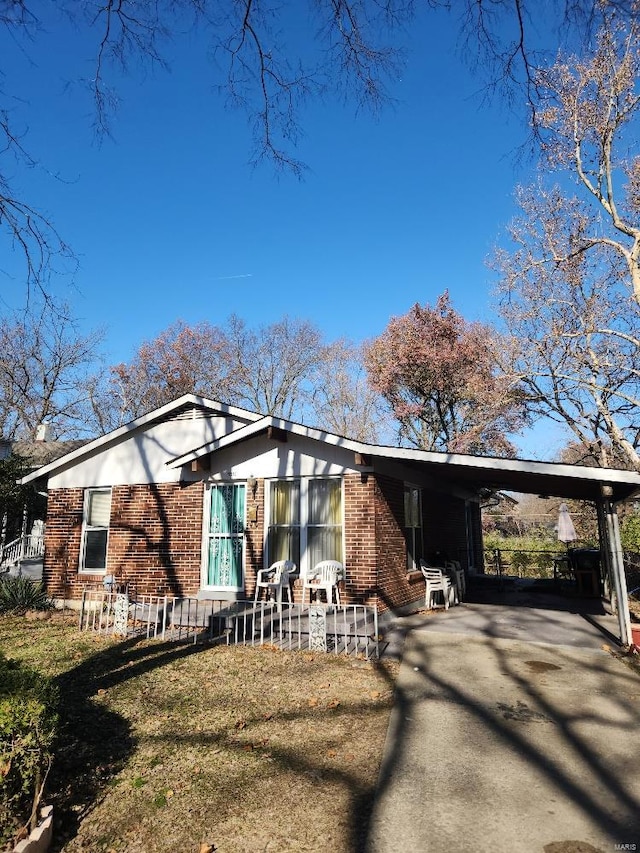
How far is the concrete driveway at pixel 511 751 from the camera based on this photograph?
346 cm

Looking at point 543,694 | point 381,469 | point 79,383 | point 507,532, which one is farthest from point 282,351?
point 543,694

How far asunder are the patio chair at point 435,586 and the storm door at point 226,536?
412 centimetres

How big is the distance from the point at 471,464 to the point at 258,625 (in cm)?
469

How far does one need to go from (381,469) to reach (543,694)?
503cm

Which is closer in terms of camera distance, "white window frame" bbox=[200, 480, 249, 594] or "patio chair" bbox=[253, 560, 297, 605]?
"patio chair" bbox=[253, 560, 297, 605]

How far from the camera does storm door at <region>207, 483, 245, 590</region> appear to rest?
1103 cm

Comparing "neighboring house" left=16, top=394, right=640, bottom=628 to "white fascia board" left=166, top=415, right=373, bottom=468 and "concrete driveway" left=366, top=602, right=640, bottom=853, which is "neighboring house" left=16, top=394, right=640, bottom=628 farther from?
"concrete driveway" left=366, top=602, right=640, bottom=853

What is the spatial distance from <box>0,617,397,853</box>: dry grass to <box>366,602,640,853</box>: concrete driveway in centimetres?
34

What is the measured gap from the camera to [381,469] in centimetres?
1027

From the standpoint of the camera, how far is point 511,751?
4.63m

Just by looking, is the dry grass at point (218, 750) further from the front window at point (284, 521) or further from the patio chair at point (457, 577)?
the patio chair at point (457, 577)

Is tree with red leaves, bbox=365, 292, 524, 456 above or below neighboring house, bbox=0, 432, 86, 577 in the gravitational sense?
above

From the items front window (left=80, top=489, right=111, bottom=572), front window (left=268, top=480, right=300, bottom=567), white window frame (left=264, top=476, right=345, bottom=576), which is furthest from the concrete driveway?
front window (left=80, top=489, right=111, bottom=572)

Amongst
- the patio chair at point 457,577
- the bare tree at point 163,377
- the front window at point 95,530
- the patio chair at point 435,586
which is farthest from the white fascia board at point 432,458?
the bare tree at point 163,377
